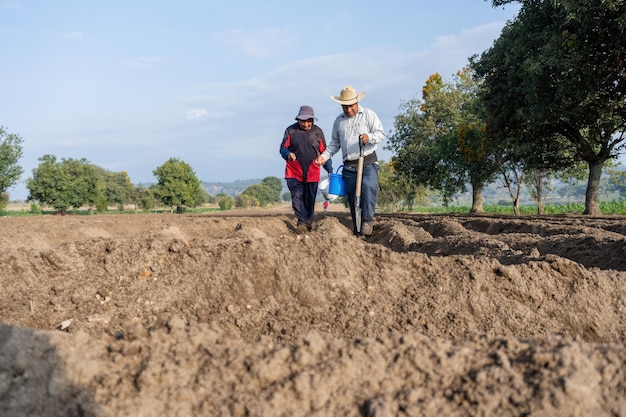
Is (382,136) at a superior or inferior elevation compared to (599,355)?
superior

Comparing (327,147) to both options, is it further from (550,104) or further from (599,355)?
(550,104)

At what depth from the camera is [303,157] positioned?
8953 millimetres

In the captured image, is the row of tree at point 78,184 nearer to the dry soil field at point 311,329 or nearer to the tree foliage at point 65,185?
the tree foliage at point 65,185

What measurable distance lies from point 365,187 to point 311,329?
5.13m

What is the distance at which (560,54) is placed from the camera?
15508mm

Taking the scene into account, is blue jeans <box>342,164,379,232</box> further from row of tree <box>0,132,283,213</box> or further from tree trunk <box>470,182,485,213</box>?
row of tree <box>0,132,283,213</box>

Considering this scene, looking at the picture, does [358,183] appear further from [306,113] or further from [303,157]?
[306,113]

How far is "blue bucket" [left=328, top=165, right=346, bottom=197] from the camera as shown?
866cm

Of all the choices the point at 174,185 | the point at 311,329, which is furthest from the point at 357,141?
the point at 174,185

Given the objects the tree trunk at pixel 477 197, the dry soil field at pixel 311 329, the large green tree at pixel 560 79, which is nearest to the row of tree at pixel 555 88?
the large green tree at pixel 560 79

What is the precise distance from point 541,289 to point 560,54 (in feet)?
46.0

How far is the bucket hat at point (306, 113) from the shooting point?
8.56m

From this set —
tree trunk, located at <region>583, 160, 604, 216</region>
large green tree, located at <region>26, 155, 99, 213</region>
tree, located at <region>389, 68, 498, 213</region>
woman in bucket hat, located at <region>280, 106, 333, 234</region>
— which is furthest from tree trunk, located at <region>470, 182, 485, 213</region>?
large green tree, located at <region>26, 155, 99, 213</region>

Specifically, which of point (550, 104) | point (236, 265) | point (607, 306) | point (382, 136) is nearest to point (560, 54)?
point (550, 104)
